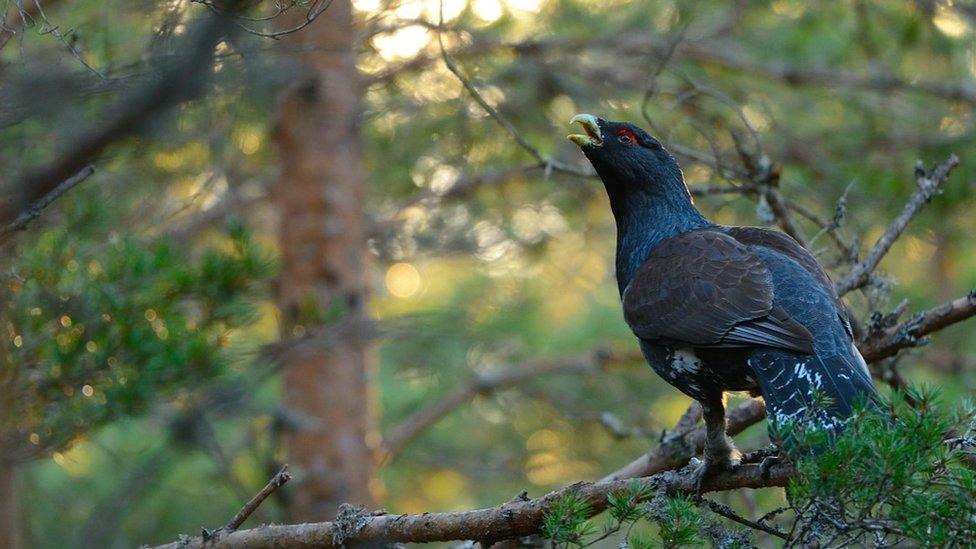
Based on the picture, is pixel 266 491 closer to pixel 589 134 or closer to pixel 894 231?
pixel 589 134

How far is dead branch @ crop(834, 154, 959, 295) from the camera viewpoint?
15.9ft

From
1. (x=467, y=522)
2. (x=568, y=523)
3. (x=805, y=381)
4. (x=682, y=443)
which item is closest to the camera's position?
(x=568, y=523)

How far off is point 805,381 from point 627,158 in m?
1.79

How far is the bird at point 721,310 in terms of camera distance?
3930mm

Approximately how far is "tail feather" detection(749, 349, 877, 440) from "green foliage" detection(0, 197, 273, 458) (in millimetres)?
2735

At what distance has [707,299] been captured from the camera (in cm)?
438

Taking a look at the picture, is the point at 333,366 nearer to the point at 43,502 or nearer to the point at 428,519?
the point at 43,502

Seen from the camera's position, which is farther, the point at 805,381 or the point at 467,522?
the point at 805,381

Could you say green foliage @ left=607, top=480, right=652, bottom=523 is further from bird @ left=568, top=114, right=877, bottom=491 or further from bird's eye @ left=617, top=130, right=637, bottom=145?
bird's eye @ left=617, top=130, right=637, bottom=145

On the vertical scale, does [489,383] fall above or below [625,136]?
below

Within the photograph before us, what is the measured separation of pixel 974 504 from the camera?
2730 millimetres

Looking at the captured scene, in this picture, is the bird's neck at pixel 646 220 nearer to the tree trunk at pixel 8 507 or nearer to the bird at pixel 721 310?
the bird at pixel 721 310

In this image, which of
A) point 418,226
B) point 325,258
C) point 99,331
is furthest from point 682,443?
point 418,226

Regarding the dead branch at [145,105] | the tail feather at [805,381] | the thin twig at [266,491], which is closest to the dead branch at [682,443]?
the tail feather at [805,381]
